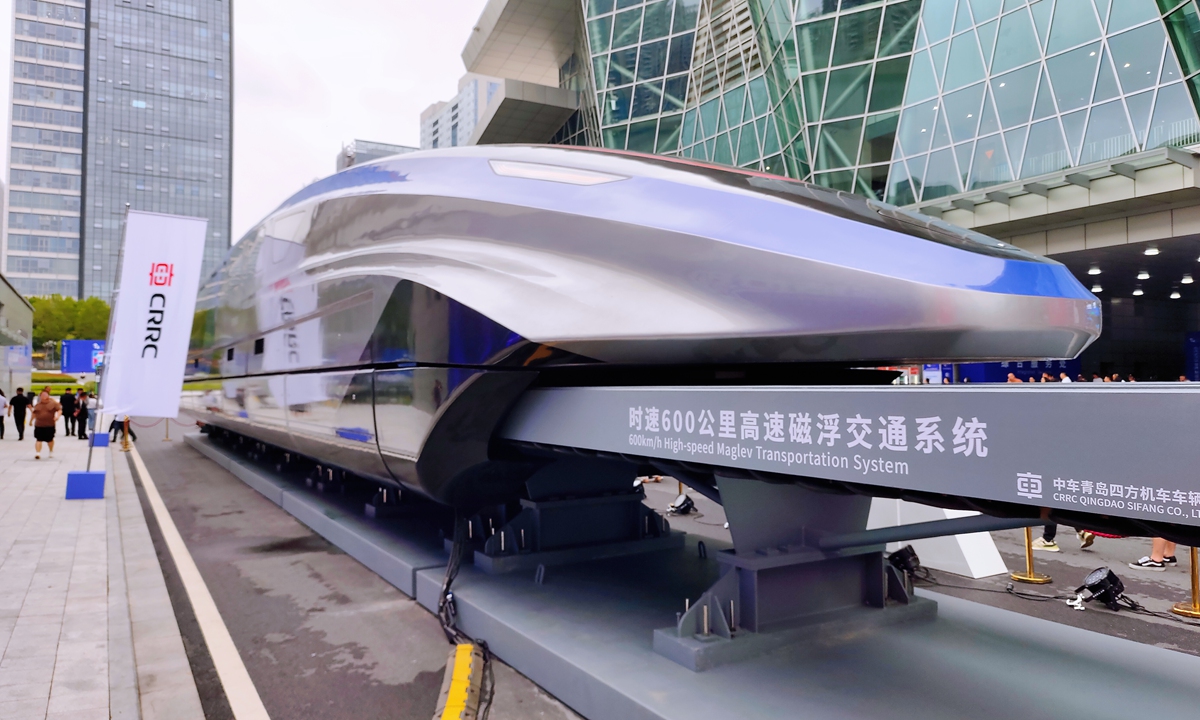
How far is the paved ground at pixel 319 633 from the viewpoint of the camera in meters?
3.81

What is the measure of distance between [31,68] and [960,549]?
112 meters

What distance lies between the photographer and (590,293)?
3.74m

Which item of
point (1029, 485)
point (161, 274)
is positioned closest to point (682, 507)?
point (161, 274)

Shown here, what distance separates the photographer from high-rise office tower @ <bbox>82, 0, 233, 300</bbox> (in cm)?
9081

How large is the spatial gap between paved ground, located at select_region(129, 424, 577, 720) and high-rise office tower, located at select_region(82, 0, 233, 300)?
301 ft

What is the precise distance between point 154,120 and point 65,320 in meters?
41.0

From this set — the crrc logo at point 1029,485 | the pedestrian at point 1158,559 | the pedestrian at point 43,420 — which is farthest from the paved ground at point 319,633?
the pedestrian at point 43,420

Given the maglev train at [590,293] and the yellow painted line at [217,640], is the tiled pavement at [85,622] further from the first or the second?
the maglev train at [590,293]

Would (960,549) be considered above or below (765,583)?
below

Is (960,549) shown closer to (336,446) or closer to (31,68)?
(336,446)

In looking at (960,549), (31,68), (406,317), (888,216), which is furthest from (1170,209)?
(31,68)

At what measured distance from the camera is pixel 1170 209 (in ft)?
47.2

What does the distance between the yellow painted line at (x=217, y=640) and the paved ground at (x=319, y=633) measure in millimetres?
50

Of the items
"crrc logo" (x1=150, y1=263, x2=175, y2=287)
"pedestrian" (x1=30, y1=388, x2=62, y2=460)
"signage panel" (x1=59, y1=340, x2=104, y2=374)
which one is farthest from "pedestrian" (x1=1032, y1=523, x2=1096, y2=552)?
"signage panel" (x1=59, y1=340, x2=104, y2=374)
